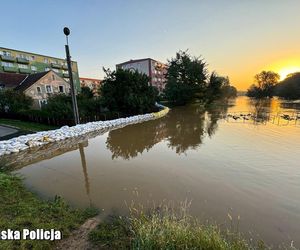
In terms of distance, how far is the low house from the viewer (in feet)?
83.7

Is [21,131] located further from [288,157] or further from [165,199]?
[288,157]

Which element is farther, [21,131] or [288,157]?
[21,131]

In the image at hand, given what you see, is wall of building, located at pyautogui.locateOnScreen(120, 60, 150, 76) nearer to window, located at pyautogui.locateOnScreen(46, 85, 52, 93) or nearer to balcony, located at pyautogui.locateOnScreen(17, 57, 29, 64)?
balcony, located at pyautogui.locateOnScreen(17, 57, 29, 64)

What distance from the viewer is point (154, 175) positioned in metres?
6.89

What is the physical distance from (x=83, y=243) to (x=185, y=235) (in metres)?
1.86

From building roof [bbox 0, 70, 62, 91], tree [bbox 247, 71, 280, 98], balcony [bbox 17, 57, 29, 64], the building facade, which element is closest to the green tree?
building roof [bbox 0, 70, 62, 91]

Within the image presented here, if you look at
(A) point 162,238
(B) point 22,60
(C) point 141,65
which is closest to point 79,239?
(A) point 162,238

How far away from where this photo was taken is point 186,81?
1519 inches

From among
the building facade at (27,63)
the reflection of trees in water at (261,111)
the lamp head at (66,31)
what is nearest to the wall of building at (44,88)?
the building facade at (27,63)

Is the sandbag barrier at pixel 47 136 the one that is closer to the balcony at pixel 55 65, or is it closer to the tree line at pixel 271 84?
the balcony at pixel 55 65

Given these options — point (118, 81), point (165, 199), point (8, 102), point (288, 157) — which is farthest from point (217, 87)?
point (165, 199)

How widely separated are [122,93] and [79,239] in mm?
20128

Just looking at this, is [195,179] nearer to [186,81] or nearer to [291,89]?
[186,81]

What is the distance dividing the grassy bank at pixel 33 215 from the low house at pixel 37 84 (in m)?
23.8
